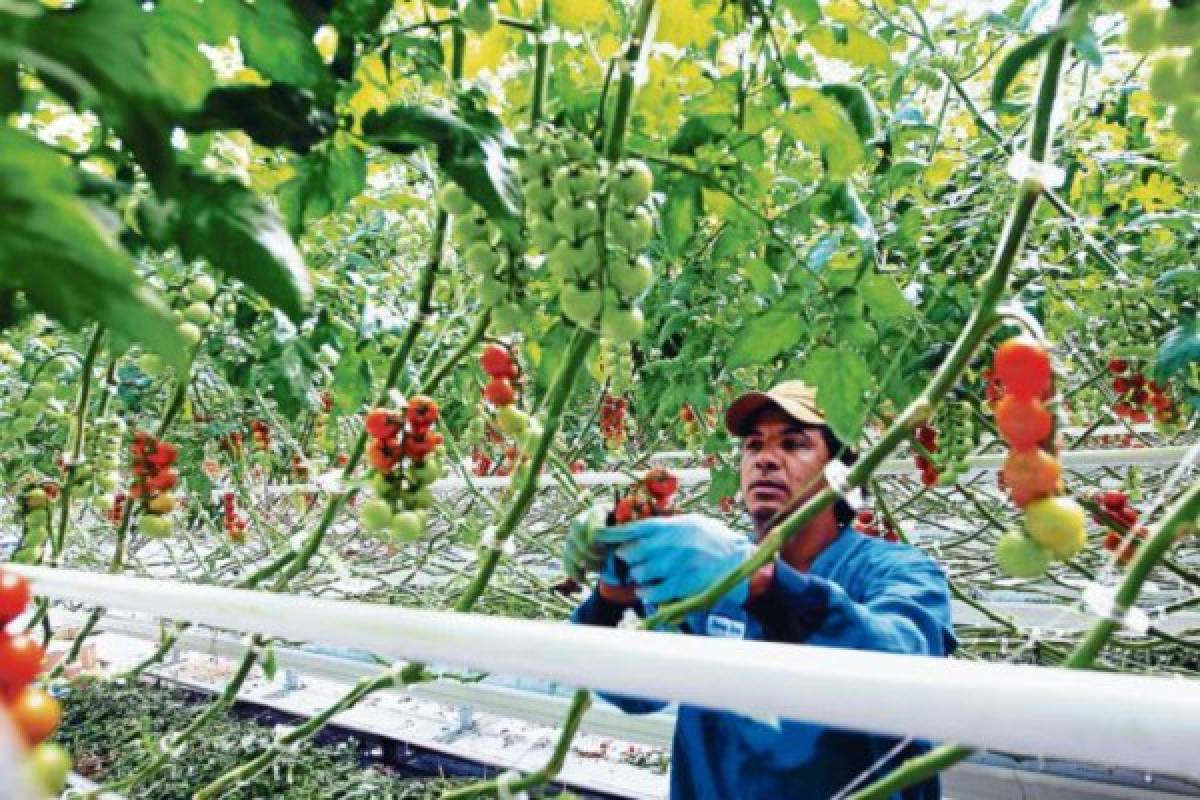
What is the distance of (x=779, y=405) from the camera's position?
1.51m

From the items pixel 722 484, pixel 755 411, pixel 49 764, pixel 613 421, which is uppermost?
pixel 613 421

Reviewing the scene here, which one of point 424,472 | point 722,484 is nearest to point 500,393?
point 424,472

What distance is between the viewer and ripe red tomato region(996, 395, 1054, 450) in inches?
25.0

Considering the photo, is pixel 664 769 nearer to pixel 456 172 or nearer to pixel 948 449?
pixel 948 449

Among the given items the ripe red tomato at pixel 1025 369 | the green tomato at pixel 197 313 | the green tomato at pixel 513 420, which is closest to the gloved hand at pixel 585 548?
the green tomato at pixel 513 420

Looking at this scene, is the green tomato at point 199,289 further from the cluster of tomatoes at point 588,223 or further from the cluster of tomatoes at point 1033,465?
the cluster of tomatoes at point 1033,465

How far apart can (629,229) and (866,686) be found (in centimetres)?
41

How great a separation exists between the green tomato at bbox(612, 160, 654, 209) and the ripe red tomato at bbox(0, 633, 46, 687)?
1.59 feet

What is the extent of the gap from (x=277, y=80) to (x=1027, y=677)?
55 centimetres

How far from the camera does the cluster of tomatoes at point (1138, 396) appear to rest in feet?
7.41

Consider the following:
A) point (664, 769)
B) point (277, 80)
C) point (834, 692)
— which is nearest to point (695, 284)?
point (277, 80)

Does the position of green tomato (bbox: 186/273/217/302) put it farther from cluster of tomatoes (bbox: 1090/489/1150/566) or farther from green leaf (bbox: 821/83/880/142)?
cluster of tomatoes (bbox: 1090/489/1150/566)

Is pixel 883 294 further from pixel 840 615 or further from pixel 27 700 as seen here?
pixel 27 700

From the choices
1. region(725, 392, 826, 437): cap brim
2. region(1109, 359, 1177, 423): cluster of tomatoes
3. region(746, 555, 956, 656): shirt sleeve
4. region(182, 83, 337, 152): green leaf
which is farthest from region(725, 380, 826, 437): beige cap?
region(1109, 359, 1177, 423): cluster of tomatoes
